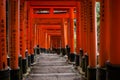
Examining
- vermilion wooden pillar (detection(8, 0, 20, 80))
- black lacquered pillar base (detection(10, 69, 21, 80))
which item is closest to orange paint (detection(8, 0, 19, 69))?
vermilion wooden pillar (detection(8, 0, 20, 80))

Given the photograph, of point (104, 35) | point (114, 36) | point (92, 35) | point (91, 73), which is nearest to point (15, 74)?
point (91, 73)

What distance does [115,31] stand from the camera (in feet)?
28.5

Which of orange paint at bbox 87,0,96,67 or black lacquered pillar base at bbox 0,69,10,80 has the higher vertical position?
orange paint at bbox 87,0,96,67

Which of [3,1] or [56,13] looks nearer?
A: [3,1]

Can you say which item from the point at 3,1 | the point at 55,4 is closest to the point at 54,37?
the point at 55,4

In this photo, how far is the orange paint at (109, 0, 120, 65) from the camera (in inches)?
338

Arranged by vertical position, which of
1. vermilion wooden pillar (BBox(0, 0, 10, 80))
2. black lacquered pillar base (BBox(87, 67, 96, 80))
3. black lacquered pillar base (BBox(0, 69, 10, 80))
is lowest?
black lacquered pillar base (BBox(87, 67, 96, 80))

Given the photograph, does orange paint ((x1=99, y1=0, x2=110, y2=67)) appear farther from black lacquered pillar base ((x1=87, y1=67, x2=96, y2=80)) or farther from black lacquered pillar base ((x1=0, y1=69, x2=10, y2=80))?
black lacquered pillar base ((x1=0, y1=69, x2=10, y2=80))

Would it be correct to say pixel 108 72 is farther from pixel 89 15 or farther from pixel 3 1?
pixel 89 15

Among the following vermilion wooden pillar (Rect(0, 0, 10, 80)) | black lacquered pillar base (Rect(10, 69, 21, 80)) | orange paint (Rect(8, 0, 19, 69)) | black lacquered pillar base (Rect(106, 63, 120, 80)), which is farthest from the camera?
orange paint (Rect(8, 0, 19, 69))

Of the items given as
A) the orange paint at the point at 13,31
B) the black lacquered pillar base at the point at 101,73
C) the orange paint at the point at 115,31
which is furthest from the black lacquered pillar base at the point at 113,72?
the orange paint at the point at 13,31

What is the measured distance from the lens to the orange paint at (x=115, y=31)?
8587 mm

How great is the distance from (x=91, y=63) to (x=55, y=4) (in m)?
8.17

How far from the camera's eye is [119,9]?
8578 mm
